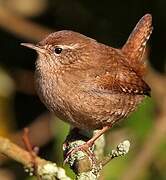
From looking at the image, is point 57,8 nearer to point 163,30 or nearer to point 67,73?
point 163,30

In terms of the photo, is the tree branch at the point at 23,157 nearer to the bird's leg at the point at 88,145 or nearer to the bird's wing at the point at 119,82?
the bird's leg at the point at 88,145

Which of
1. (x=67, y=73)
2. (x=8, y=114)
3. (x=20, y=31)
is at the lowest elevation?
(x=8, y=114)

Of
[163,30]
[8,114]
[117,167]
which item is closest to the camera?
[117,167]

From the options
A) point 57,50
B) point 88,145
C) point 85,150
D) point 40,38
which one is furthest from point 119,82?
point 40,38

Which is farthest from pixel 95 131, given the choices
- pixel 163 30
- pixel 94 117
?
pixel 163 30

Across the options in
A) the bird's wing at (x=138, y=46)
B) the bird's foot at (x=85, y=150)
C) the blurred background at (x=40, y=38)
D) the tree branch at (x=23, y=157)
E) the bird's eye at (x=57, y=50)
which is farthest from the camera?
the blurred background at (x=40, y=38)

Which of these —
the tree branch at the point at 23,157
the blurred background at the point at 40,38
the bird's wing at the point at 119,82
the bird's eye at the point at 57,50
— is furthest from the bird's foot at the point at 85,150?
the blurred background at the point at 40,38

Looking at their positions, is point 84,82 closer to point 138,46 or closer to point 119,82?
point 119,82
